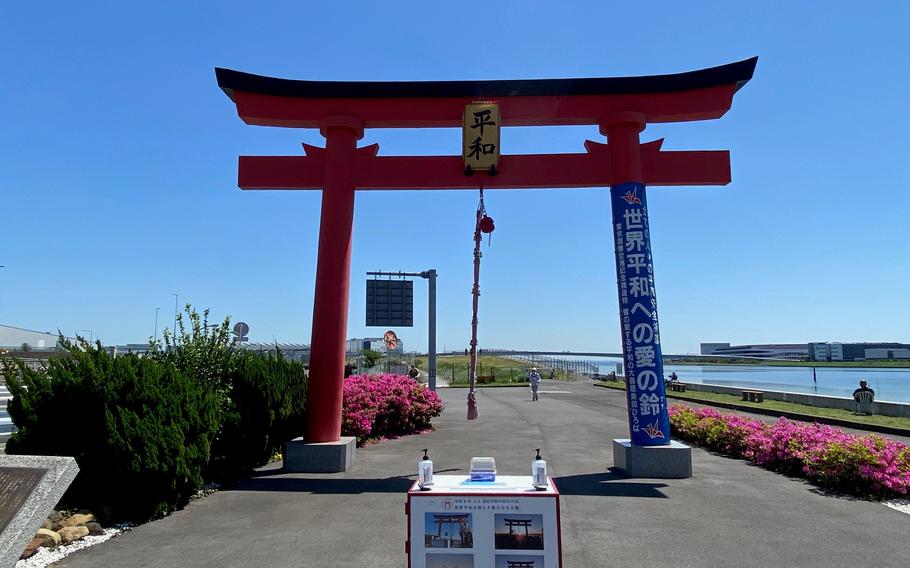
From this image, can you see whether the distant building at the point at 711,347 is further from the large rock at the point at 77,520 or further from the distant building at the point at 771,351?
the large rock at the point at 77,520

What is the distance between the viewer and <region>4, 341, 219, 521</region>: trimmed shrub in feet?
21.2

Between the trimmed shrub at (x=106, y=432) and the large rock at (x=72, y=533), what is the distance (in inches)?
17.9

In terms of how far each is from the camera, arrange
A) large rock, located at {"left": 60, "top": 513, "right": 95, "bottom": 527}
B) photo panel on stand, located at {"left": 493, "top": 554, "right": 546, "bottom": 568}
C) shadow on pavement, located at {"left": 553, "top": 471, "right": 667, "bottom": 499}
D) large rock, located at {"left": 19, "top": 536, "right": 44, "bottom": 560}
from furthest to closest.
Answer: shadow on pavement, located at {"left": 553, "top": 471, "right": 667, "bottom": 499} < large rock, located at {"left": 60, "top": 513, "right": 95, "bottom": 527} < large rock, located at {"left": 19, "top": 536, "right": 44, "bottom": 560} < photo panel on stand, located at {"left": 493, "top": 554, "right": 546, "bottom": 568}

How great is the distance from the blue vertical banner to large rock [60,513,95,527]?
7996 millimetres

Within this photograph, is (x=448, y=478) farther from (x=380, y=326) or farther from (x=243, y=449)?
(x=380, y=326)

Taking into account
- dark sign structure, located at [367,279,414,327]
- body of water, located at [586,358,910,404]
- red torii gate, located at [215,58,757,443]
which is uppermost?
red torii gate, located at [215,58,757,443]

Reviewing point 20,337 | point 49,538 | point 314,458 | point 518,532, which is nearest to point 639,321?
point 314,458

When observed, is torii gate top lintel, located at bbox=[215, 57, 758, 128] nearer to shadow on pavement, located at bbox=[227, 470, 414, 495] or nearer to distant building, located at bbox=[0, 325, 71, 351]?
shadow on pavement, located at bbox=[227, 470, 414, 495]

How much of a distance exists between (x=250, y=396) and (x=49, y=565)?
14.4ft

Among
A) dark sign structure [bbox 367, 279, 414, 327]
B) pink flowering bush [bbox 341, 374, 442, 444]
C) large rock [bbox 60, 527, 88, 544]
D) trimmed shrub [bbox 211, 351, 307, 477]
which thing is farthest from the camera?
dark sign structure [bbox 367, 279, 414, 327]

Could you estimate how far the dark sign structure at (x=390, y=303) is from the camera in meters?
26.5

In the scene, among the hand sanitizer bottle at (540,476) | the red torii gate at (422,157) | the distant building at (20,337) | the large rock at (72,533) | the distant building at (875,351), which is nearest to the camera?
the hand sanitizer bottle at (540,476)

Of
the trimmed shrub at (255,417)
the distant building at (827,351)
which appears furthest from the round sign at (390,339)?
the distant building at (827,351)

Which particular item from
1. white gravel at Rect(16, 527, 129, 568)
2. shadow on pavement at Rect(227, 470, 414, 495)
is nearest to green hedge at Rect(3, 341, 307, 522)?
white gravel at Rect(16, 527, 129, 568)
